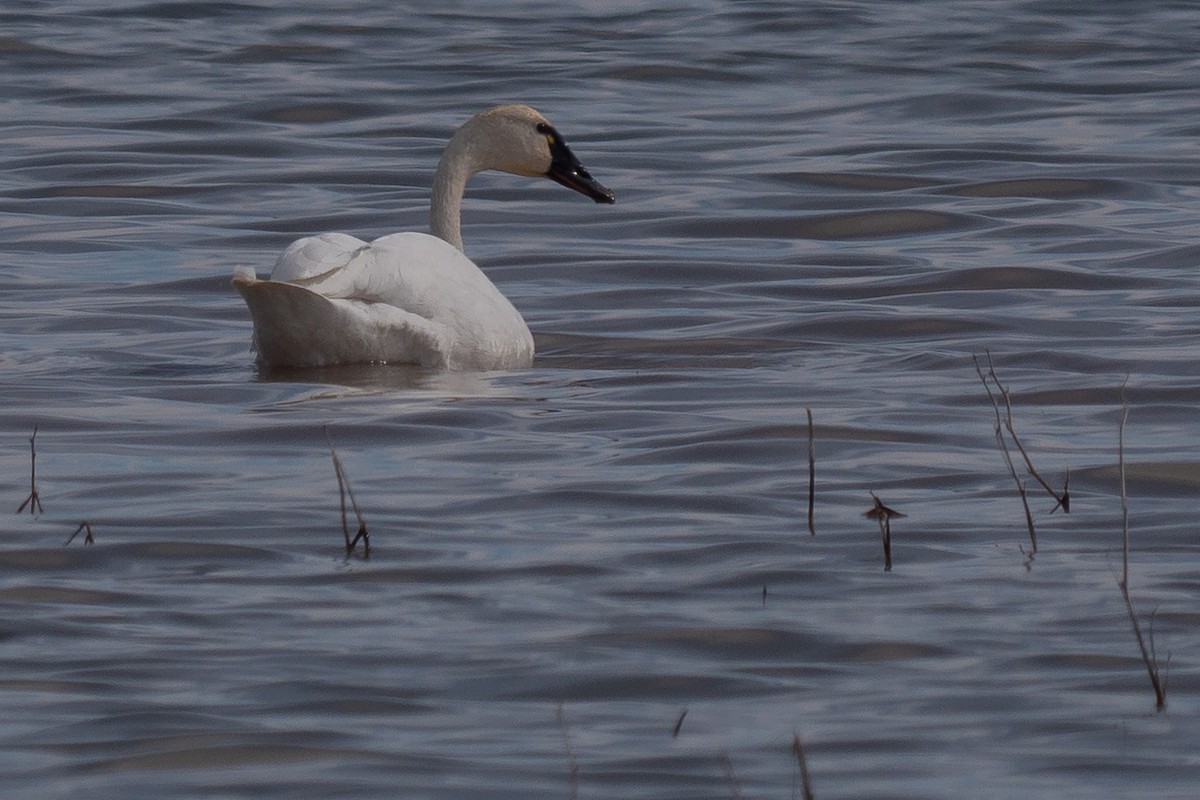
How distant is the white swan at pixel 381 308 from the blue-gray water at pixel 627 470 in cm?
11

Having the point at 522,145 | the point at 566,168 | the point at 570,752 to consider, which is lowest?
the point at 566,168

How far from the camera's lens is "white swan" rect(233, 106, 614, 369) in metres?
8.67

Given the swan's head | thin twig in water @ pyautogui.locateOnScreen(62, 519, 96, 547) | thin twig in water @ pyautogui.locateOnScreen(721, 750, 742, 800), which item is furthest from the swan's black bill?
thin twig in water @ pyautogui.locateOnScreen(721, 750, 742, 800)

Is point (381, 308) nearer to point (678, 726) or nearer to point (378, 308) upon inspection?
point (378, 308)

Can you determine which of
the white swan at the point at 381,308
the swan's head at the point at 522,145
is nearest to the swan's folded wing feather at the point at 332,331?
the white swan at the point at 381,308

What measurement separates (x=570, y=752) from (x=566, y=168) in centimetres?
663

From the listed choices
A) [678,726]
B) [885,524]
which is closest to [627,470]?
[885,524]

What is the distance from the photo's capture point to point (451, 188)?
10.6 m

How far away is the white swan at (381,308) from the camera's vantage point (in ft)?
28.5

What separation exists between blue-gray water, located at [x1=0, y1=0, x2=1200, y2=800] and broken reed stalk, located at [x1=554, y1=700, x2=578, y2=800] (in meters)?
0.01

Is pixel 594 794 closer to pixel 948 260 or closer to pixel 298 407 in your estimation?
pixel 298 407

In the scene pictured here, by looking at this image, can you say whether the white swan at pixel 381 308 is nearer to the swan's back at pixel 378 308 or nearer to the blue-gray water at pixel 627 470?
the swan's back at pixel 378 308

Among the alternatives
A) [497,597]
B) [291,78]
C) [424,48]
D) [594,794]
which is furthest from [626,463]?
[424,48]

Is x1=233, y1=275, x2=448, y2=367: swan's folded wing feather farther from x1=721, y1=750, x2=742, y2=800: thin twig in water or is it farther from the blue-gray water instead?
x1=721, y1=750, x2=742, y2=800: thin twig in water
